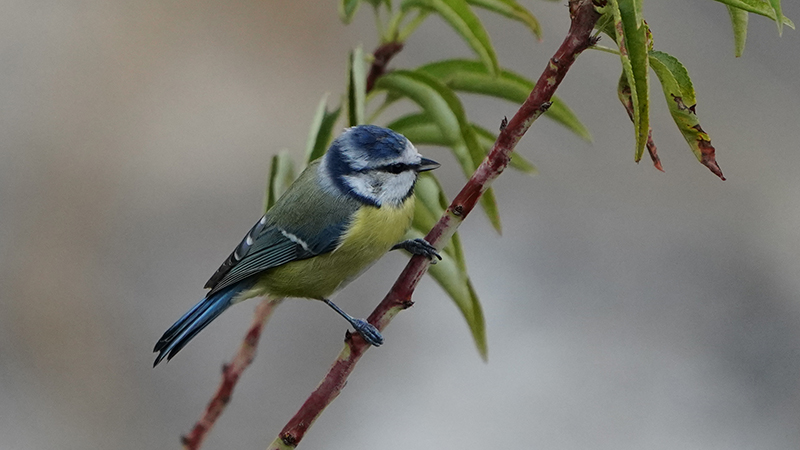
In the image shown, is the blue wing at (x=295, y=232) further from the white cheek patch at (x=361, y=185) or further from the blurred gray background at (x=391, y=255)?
the blurred gray background at (x=391, y=255)

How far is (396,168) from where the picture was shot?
98 centimetres

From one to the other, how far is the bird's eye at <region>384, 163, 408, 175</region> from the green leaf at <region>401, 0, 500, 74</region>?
155 millimetres

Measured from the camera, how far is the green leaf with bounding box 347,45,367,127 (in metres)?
0.89

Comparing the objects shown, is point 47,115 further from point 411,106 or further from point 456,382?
point 456,382

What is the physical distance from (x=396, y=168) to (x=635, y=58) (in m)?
0.48

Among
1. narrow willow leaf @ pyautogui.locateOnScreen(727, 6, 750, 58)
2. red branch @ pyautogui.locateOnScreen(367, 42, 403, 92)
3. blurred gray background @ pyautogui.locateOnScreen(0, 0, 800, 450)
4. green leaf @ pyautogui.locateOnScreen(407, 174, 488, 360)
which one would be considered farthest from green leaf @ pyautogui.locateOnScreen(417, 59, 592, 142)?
blurred gray background @ pyautogui.locateOnScreen(0, 0, 800, 450)

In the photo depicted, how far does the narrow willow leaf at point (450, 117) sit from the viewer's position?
2.80 ft

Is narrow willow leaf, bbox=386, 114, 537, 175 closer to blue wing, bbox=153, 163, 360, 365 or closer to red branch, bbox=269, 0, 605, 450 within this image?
blue wing, bbox=153, 163, 360, 365

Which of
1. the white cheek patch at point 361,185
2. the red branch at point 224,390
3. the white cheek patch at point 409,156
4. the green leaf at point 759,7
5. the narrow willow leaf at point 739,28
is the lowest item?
the red branch at point 224,390

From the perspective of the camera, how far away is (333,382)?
2.02ft

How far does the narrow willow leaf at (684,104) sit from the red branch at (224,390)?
0.51m

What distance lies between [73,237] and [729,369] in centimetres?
193

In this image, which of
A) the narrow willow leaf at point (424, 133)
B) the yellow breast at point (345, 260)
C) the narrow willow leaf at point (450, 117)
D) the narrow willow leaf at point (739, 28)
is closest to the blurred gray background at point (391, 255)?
the yellow breast at point (345, 260)

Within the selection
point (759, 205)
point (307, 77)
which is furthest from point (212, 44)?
point (759, 205)
